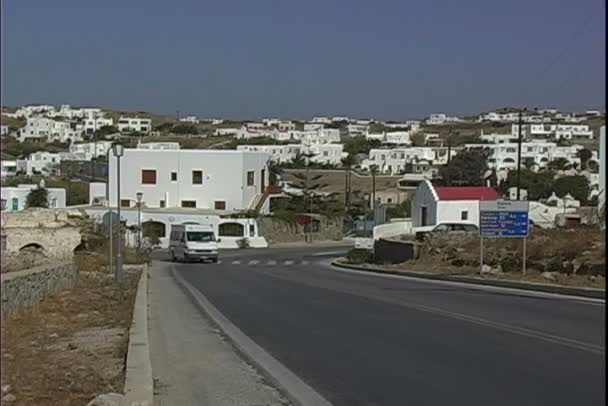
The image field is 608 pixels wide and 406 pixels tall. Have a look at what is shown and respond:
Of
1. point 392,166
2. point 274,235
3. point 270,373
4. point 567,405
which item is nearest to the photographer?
point 567,405

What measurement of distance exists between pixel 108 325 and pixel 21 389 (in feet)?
32.2

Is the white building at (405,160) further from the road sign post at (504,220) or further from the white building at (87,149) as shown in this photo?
the road sign post at (504,220)

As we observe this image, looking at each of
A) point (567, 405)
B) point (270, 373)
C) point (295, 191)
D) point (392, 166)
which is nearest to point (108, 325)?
point (270, 373)

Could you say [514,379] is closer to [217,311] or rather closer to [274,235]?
[217,311]

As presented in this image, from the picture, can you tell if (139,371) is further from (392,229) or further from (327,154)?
(327,154)

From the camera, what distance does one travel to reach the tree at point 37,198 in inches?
3113

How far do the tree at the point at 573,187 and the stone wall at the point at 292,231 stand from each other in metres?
21.9

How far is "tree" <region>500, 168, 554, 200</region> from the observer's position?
9970cm

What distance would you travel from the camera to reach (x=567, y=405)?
34.2 ft

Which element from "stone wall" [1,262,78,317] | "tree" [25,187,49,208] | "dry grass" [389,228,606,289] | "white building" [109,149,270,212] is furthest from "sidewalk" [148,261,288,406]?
"white building" [109,149,270,212]

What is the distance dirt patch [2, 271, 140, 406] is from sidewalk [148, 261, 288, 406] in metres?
0.58

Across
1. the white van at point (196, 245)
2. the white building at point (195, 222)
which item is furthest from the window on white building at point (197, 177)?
the white van at point (196, 245)

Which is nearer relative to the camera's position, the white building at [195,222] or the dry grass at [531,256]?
the dry grass at [531,256]

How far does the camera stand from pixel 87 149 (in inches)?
6565
